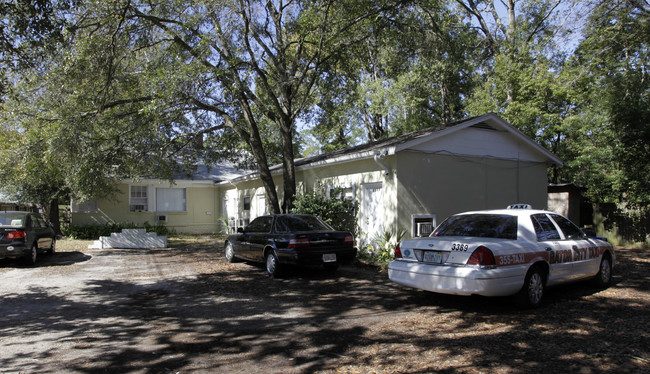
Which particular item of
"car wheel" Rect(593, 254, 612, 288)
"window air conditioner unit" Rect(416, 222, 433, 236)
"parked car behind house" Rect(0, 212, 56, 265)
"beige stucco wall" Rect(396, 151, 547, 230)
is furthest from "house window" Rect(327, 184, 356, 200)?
"parked car behind house" Rect(0, 212, 56, 265)

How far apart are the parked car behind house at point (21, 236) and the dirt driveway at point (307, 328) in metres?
2.09

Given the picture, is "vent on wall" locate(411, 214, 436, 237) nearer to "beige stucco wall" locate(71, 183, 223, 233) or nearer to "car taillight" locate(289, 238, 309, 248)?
"car taillight" locate(289, 238, 309, 248)

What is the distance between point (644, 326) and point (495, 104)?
15.9 metres

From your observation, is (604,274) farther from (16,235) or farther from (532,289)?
(16,235)

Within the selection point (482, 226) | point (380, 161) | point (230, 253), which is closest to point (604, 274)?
point (482, 226)

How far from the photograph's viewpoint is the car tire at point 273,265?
30.6 ft

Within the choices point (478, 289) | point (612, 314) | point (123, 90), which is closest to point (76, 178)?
point (123, 90)

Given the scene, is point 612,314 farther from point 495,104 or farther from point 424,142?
point 495,104

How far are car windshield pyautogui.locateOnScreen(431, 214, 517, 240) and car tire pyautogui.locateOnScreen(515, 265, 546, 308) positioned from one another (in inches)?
22.4

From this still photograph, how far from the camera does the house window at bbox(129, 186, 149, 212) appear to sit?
21453 mm

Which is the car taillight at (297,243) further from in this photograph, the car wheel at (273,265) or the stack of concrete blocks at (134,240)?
the stack of concrete blocks at (134,240)

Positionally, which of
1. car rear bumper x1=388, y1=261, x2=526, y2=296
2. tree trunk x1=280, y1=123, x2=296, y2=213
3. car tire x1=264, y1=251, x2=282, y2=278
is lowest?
car tire x1=264, y1=251, x2=282, y2=278

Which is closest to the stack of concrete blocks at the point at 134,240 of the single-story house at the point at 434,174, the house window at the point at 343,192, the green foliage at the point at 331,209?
the single-story house at the point at 434,174

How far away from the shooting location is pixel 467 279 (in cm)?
571
